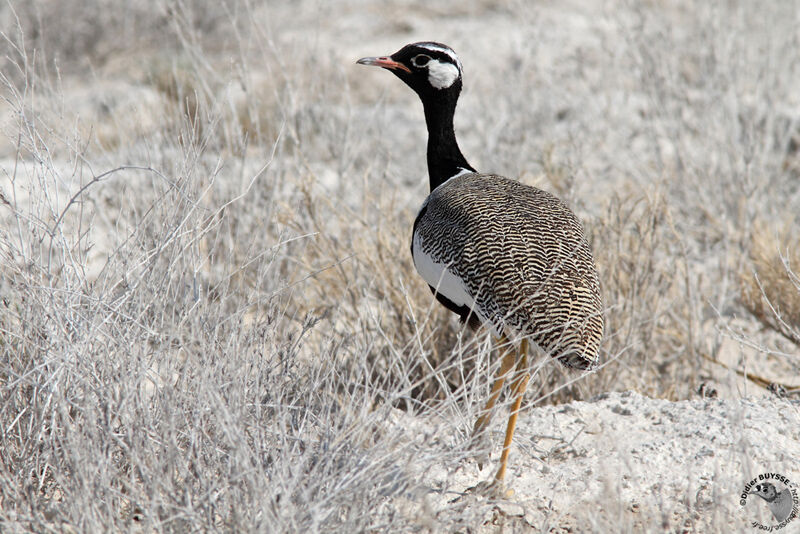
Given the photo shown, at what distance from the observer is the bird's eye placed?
11.6ft

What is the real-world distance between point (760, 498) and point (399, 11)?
7.99 metres

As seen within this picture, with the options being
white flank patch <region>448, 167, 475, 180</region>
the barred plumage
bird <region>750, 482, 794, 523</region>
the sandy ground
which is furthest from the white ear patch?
bird <region>750, 482, 794, 523</region>

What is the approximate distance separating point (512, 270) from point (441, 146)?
1.07 m

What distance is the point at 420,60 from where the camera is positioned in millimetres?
3553

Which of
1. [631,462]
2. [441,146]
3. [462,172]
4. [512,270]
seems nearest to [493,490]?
[631,462]

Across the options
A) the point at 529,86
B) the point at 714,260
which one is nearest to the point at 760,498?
the point at 714,260

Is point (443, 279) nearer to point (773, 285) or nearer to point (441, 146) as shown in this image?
point (441, 146)

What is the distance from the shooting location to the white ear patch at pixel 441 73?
3.52 metres

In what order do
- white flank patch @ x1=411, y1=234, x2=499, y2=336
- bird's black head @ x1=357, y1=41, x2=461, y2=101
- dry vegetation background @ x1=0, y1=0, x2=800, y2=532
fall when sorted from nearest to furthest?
dry vegetation background @ x1=0, y1=0, x2=800, y2=532, white flank patch @ x1=411, y1=234, x2=499, y2=336, bird's black head @ x1=357, y1=41, x2=461, y2=101

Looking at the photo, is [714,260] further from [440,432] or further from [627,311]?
[440,432]

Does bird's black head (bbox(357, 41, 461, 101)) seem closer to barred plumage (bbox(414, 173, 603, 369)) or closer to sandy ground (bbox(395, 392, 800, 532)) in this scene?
barred plumage (bbox(414, 173, 603, 369))

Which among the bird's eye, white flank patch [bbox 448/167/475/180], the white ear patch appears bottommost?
white flank patch [bbox 448/167/475/180]

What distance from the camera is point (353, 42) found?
28.9 feet

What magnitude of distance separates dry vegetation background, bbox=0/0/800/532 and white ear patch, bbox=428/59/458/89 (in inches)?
30.2
